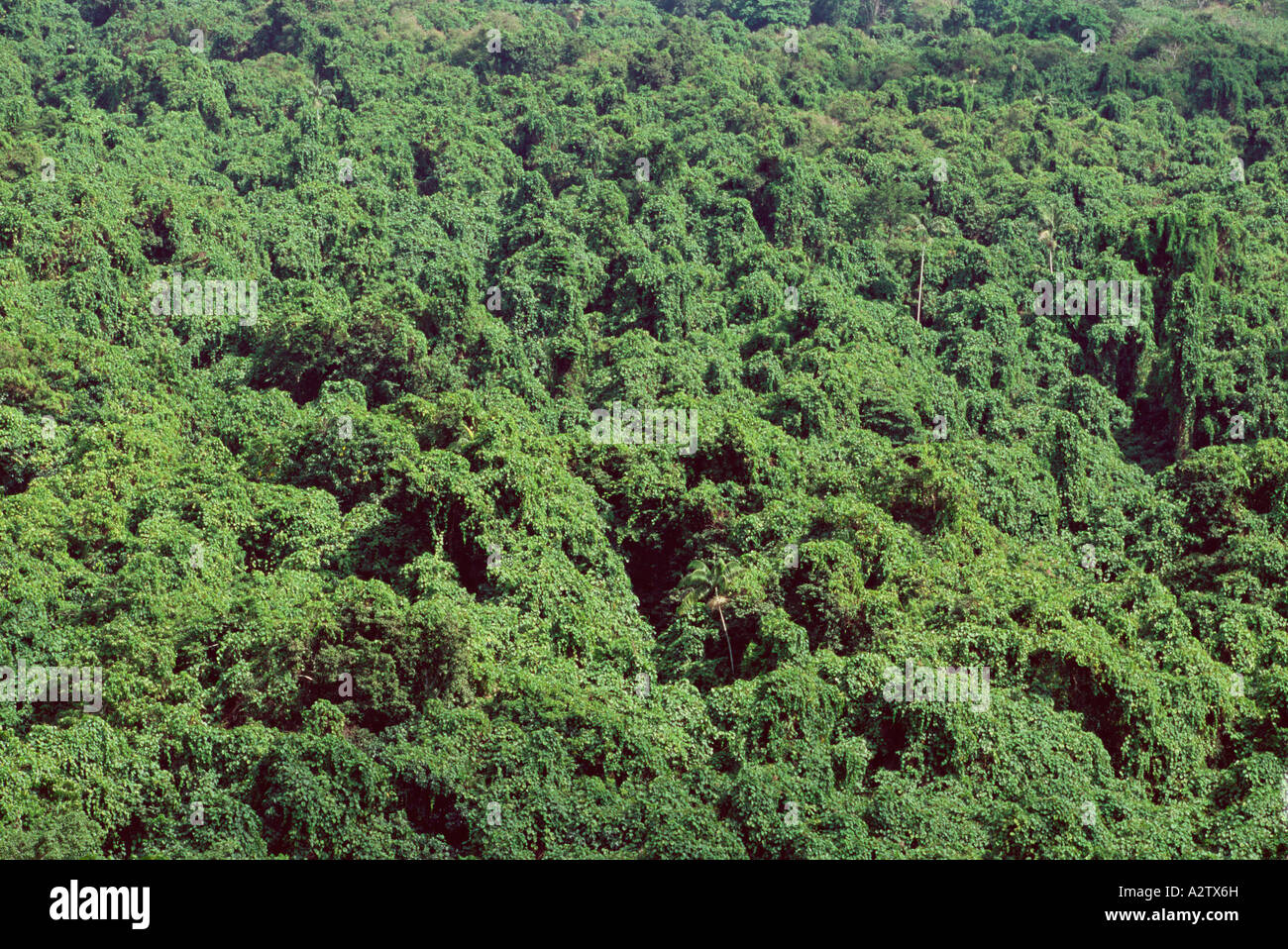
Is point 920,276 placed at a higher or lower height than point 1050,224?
lower

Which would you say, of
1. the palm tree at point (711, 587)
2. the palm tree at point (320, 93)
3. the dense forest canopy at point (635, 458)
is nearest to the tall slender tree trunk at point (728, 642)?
the palm tree at point (711, 587)

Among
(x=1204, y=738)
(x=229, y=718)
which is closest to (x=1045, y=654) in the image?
(x=1204, y=738)

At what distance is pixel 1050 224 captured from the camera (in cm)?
5516

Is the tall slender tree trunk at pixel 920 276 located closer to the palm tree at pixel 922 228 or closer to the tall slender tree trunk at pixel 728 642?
the palm tree at pixel 922 228

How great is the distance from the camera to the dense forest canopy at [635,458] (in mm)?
24547

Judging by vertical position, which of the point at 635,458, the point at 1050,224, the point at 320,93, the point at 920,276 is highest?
the point at 320,93

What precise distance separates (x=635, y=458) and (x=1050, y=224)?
2598cm

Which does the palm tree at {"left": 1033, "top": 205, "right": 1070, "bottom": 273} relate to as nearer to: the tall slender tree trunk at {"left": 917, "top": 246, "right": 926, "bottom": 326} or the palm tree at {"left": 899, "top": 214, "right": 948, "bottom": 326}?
the palm tree at {"left": 899, "top": 214, "right": 948, "bottom": 326}

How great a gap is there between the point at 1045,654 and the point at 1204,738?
304 centimetres

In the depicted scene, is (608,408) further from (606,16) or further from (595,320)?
(606,16)

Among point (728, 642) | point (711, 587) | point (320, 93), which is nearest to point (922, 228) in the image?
point (320, 93)

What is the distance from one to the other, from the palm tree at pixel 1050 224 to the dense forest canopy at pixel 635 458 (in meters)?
0.22

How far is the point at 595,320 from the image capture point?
46.5 metres

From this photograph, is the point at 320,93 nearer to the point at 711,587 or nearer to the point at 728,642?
the point at 711,587
